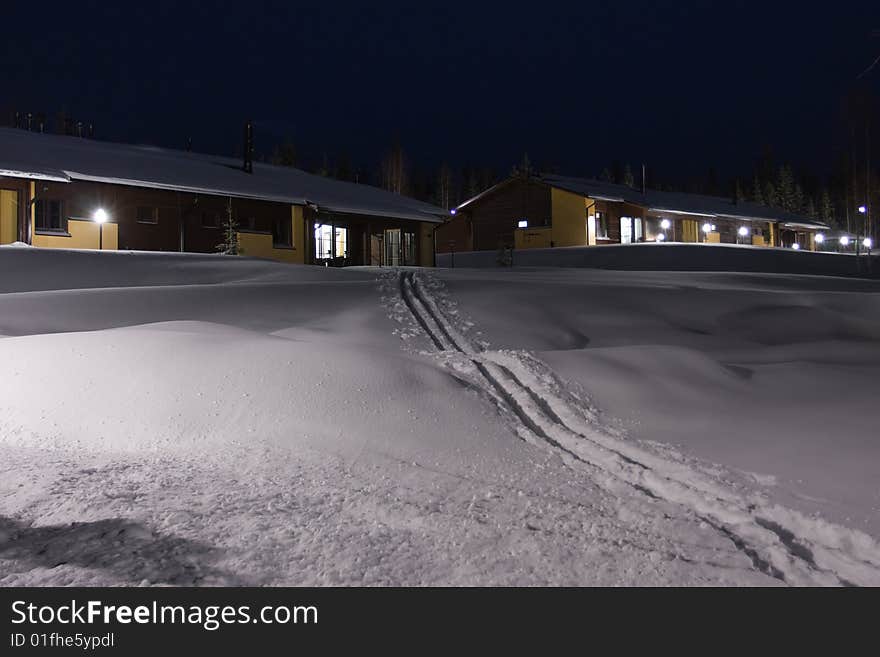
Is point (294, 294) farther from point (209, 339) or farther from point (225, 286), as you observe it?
point (209, 339)

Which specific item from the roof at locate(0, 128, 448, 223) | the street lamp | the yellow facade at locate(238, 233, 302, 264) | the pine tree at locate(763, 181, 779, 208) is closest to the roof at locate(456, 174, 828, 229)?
the roof at locate(0, 128, 448, 223)

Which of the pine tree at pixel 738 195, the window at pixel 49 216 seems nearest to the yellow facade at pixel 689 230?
the pine tree at pixel 738 195

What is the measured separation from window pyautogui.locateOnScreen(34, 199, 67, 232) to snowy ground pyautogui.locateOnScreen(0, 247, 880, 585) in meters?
11.9

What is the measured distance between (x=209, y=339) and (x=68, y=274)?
1211 cm

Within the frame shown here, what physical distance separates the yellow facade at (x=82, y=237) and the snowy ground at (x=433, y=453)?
11610mm

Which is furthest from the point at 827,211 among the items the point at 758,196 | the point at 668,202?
the point at 668,202

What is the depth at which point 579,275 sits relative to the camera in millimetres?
21375

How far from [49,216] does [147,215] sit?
3.39m

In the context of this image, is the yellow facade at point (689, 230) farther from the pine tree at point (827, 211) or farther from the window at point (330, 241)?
the pine tree at point (827, 211)

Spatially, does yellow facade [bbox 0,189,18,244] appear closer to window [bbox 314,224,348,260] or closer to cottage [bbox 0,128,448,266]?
cottage [bbox 0,128,448,266]

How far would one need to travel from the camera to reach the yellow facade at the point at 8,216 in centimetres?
2072

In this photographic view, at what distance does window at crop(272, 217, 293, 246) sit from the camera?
28.0 m
